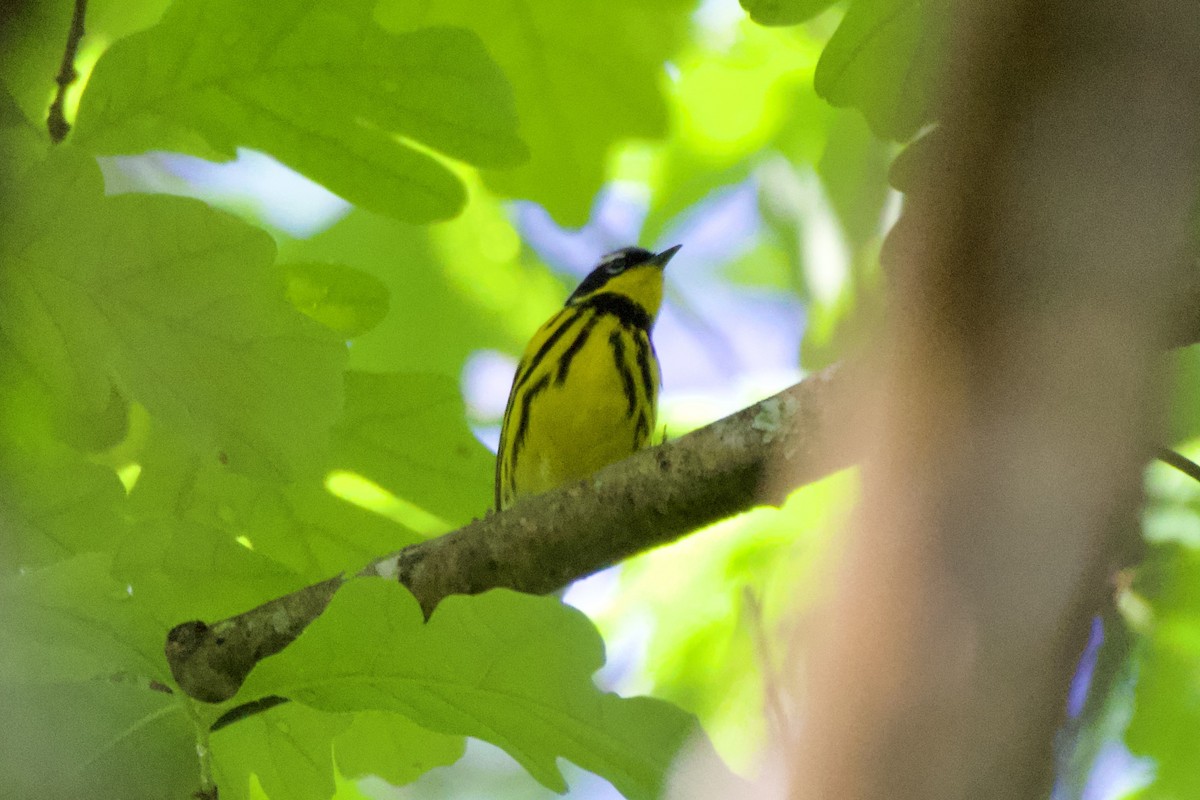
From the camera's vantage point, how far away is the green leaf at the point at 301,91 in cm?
138

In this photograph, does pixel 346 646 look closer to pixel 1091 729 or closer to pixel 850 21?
pixel 1091 729

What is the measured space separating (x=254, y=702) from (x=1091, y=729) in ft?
3.00

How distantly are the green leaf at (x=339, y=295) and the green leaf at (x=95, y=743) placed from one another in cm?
66

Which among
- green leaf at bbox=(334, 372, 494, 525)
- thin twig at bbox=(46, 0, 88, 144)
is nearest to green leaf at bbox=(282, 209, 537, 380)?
green leaf at bbox=(334, 372, 494, 525)

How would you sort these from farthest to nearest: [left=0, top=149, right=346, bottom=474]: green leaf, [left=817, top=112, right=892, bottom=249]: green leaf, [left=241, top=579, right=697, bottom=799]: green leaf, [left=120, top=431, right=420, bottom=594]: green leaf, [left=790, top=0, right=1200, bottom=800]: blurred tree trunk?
[left=817, top=112, right=892, bottom=249]: green leaf
[left=120, top=431, right=420, bottom=594]: green leaf
[left=0, top=149, right=346, bottom=474]: green leaf
[left=241, top=579, right=697, bottom=799]: green leaf
[left=790, top=0, right=1200, bottom=800]: blurred tree trunk

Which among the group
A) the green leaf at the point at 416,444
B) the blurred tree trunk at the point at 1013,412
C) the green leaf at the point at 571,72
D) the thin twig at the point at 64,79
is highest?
the green leaf at the point at 571,72

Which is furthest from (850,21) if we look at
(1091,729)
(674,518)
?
(1091,729)

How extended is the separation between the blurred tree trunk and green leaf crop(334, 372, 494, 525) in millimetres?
1296

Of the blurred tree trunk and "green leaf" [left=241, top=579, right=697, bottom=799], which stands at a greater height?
"green leaf" [left=241, top=579, right=697, bottom=799]

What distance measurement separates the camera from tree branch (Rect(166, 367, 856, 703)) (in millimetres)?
1341

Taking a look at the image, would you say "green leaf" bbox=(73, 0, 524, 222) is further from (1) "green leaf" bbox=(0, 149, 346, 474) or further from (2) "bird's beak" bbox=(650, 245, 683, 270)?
(2) "bird's beak" bbox=(650, 245, 683, 270)

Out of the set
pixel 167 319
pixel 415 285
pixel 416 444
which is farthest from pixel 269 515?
pixel 415 285

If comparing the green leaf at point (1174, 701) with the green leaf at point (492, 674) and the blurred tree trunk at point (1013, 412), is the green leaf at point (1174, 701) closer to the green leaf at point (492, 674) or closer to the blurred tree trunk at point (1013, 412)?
the green leaf at point (492, 674)

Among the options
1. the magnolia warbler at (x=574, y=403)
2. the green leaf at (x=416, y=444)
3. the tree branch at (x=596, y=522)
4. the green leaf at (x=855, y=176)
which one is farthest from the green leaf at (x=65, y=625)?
the magnolia warbler at (x=574, y=403)
